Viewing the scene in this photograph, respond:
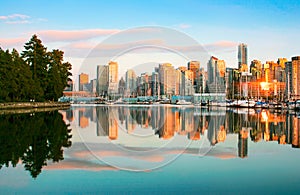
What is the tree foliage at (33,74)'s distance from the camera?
4962cm

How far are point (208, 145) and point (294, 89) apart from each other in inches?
4317

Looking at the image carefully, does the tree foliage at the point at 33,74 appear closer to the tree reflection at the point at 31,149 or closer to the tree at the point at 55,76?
the tree at the point at 55,76

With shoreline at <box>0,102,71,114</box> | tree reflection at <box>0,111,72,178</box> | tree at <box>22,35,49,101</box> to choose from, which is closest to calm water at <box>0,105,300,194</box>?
tree reflection at <box>0,111,72,178</box>

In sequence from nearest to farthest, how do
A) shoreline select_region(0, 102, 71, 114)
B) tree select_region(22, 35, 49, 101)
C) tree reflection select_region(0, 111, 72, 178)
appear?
tree reflection select_region(0, 111, 72, 178) → shoreline select_region(0, 102, 71, 114) → tree select_region(22, 35, 49, 101)

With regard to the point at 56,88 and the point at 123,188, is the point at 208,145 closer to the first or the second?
the point at 123,188

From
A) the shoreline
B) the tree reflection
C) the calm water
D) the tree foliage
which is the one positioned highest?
the tree foliage

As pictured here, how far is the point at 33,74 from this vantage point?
61344 mm

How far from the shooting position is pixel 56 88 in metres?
66.2

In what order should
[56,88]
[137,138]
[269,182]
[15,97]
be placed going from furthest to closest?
[56,88]
[15,97]
[137,138]
[269,182]

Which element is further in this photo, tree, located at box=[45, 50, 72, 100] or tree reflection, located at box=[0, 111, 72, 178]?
tree, located at box=[45, 50, 72, 100]

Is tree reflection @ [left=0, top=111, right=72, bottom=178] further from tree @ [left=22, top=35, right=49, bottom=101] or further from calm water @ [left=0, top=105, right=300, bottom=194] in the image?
tree @ [left=22, top=35, right=49, bottom=101]

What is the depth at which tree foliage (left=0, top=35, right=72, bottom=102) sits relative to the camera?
49.6 metres

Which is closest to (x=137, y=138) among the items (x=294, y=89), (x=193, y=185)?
(x=193, y=185)

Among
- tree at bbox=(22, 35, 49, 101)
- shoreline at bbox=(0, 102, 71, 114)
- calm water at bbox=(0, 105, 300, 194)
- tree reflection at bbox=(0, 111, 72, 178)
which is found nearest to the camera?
Result: calm water at bbox=(0, 105, 300, 194)
